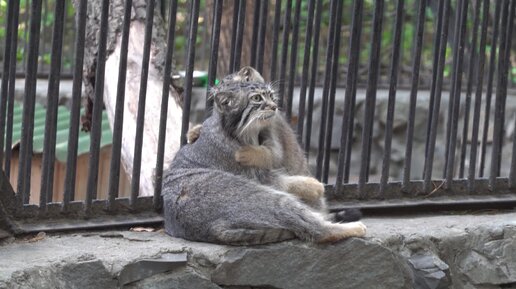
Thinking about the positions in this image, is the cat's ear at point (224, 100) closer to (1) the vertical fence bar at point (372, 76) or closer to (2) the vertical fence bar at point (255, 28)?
(2) the vertical fence bar at point (255, 28)

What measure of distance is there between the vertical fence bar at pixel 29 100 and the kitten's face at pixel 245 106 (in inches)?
33.6

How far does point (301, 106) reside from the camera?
5191 millimetres

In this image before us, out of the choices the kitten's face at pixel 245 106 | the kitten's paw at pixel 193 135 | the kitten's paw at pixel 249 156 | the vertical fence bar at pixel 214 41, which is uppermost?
the vertical fence bar at pixel 214 41

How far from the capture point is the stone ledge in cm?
419

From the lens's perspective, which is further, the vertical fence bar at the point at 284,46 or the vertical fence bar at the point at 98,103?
the vertical fence bar at the point at 284,46

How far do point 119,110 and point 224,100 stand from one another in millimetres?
502

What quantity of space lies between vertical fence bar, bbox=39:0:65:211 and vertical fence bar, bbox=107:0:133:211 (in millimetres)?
287

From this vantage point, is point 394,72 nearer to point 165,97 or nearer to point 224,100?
point 224,100

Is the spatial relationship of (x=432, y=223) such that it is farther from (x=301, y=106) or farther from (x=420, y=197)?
(x=301, y=106)

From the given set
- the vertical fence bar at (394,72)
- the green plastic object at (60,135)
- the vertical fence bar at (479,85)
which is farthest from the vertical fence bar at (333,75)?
the green plastic object at (60,135)

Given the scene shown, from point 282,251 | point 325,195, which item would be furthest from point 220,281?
point 325,195

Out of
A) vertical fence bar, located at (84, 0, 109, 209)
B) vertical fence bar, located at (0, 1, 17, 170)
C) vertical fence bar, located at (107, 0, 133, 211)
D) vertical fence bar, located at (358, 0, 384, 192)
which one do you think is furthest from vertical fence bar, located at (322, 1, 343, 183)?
vertical fence bar, located at (0, 1, 17, 170)

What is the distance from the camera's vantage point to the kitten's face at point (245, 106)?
4.65m

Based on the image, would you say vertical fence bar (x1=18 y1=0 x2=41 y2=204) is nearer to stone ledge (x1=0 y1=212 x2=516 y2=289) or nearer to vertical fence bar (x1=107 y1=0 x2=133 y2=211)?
stone ledge (x1=0 y1=212 x2=516 y2=289)
